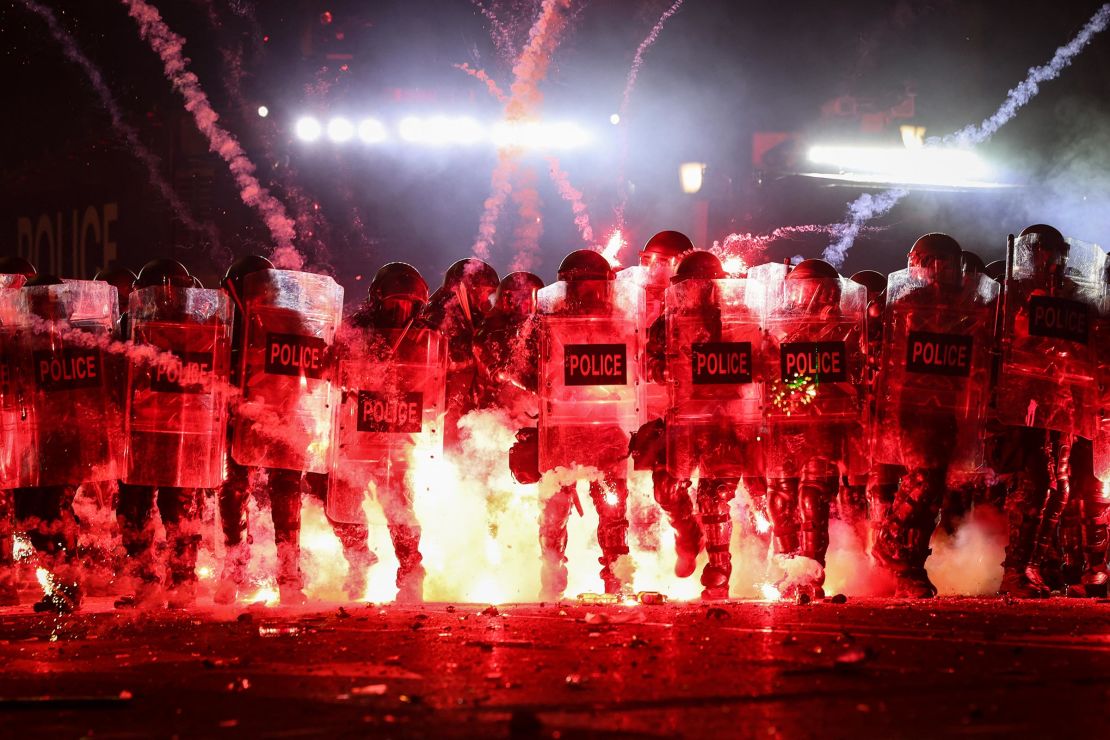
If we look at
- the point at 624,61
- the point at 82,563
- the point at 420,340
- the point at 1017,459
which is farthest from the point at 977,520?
the point at 624,61

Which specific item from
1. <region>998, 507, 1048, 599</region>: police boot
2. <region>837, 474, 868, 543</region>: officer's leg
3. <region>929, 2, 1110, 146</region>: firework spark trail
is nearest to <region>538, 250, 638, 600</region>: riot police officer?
<region>837, 474, 868, 543</region>: officer's leg

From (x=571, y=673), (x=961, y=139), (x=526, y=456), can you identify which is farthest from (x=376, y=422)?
(x=961, y=139)

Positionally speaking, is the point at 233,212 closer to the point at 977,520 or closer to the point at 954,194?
the point at 954,194

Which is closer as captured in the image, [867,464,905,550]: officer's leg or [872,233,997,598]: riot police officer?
[872,233,997,598]: riot police officer

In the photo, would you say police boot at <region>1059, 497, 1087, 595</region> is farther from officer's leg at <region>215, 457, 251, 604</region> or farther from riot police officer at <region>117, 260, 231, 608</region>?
riot police officer at <region>117, 260, 231, 608</region>

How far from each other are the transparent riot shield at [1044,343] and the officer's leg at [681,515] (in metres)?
2.25

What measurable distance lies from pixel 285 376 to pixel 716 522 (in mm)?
3148

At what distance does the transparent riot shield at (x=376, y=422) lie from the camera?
8.38m

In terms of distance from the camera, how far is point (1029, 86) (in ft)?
55.7

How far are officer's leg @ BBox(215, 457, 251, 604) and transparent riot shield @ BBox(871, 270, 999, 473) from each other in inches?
174

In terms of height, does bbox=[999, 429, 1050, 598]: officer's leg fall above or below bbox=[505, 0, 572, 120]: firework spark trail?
below

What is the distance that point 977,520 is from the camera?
9398 millimetres

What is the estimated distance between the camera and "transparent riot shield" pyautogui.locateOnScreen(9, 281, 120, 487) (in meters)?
8.25

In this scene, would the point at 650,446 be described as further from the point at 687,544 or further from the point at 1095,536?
the point at 1095,536
